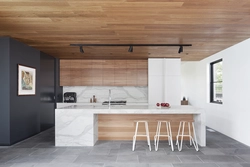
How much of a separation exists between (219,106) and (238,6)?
366 centimetres

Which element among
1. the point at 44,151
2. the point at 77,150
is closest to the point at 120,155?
the point at 77,150

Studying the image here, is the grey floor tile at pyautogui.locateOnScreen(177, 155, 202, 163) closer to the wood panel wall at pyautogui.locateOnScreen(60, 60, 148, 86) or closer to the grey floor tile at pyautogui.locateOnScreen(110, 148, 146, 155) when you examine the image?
the grey floor tile at pyautogui.locateOnScreen(110, 148, 146, 155)

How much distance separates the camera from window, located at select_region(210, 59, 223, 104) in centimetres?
585

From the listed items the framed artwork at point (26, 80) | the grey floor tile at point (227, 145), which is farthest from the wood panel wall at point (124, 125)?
the framed artwork at point (26, 80)

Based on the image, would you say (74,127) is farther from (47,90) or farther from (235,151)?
(235,151)

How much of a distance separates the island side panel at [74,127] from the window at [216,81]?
398 centimetres

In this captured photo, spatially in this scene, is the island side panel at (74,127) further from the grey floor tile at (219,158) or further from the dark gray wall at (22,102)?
the grey floor tile at (219,158)

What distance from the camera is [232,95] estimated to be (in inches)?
194

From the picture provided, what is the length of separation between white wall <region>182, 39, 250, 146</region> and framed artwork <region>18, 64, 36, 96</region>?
5153mm

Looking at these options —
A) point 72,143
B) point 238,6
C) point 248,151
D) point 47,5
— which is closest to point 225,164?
point 248,151

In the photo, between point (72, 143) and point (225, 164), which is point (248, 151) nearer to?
point (225, 164)

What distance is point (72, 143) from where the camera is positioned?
4293mm

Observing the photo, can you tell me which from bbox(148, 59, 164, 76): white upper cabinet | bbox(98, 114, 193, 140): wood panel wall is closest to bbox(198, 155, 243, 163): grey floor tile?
bbox(98, 114, 193, 140): wood panel wall

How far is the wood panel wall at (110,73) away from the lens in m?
6.66
